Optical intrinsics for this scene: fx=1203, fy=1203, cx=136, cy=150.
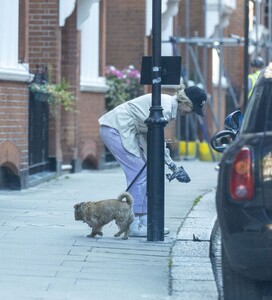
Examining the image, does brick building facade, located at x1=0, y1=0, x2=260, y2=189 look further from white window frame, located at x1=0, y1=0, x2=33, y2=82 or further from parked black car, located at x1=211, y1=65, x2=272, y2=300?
parked black car, located at x1=211, y1=65, x2=272, y2=300

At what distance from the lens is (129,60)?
25.2 meters

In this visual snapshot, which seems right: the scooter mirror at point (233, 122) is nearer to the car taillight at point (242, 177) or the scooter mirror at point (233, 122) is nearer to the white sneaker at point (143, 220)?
the white sneaker at point (143, 220)

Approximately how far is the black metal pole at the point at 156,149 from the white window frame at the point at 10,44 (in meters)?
4.53

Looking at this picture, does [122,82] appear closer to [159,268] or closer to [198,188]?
[198,188]

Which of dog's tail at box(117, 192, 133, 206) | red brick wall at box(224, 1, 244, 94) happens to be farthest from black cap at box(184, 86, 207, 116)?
red brick wall at box(224, 1, 244, 94)

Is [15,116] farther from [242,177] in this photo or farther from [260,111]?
[242,177]

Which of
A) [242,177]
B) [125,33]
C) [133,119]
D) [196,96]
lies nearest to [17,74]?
[133,119]

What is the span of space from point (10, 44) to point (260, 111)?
8.66m

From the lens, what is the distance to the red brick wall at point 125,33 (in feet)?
82.0

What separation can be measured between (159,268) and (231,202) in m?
2.33

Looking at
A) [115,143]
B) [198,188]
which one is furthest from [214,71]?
[115,143]

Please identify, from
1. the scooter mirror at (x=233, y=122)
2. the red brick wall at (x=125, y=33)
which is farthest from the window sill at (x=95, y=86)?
the scooter mirror at (x=233, y=122)

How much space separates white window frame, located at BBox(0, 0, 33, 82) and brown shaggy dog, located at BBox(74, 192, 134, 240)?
450cm

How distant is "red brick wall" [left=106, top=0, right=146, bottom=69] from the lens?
25000 millimetres
